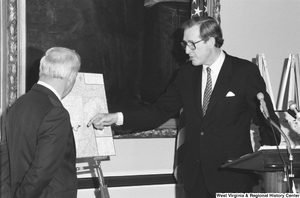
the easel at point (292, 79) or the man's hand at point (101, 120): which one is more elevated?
the easel at point (292, 79)

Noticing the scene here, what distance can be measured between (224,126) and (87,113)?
3.76 ft

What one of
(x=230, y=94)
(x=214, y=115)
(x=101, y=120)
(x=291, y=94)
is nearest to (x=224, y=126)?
(x=214, y=115)

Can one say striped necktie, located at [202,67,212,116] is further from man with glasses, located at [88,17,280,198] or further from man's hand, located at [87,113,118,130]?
man's hand, located at [87,113,118,130]

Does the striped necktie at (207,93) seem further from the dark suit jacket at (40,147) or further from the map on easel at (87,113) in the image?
the dark suit jacket at (40,147)

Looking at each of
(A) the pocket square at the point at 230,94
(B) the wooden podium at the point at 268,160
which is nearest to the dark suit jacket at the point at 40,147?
(B) the wooden podium at the point at 268,160

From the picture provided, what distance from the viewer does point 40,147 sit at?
9.00 ft

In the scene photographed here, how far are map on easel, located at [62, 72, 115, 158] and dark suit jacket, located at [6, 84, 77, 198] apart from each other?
89cm

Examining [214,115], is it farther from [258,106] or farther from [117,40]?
[117,40]

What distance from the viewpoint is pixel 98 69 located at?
15.8ft

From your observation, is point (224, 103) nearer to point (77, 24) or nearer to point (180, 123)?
point (180, 123)

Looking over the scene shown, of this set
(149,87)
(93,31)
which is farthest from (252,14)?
(93,31)

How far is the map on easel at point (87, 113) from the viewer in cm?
384

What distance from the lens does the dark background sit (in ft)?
15.1

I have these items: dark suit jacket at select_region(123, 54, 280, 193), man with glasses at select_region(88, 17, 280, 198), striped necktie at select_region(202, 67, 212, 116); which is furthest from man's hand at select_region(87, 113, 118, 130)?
striped necktie at select_region(202, 67, 212, 116)
